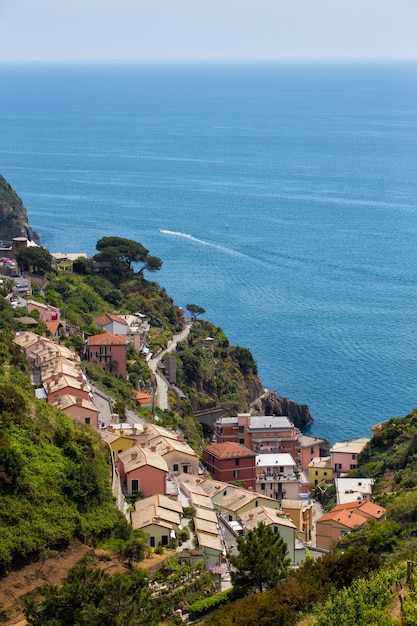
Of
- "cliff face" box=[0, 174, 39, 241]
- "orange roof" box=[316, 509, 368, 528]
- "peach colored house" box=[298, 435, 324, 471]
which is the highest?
"cliff face" box=[0, 174, 39, 241]

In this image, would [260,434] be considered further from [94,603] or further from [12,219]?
[12,219]

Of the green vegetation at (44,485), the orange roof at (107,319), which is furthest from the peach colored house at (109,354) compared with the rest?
the green vegetation at (44,485)

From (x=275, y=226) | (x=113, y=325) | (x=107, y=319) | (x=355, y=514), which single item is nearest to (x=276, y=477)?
(x=355, y=514)

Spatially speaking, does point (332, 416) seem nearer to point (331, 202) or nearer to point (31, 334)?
point (31, 334)

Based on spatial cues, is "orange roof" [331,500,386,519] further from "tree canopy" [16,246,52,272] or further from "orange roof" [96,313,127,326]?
"tree canopy" [16,246,52,272]

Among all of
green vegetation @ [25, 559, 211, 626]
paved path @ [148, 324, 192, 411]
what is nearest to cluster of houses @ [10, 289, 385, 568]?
paved path @ [148, 324, 192, 411]
